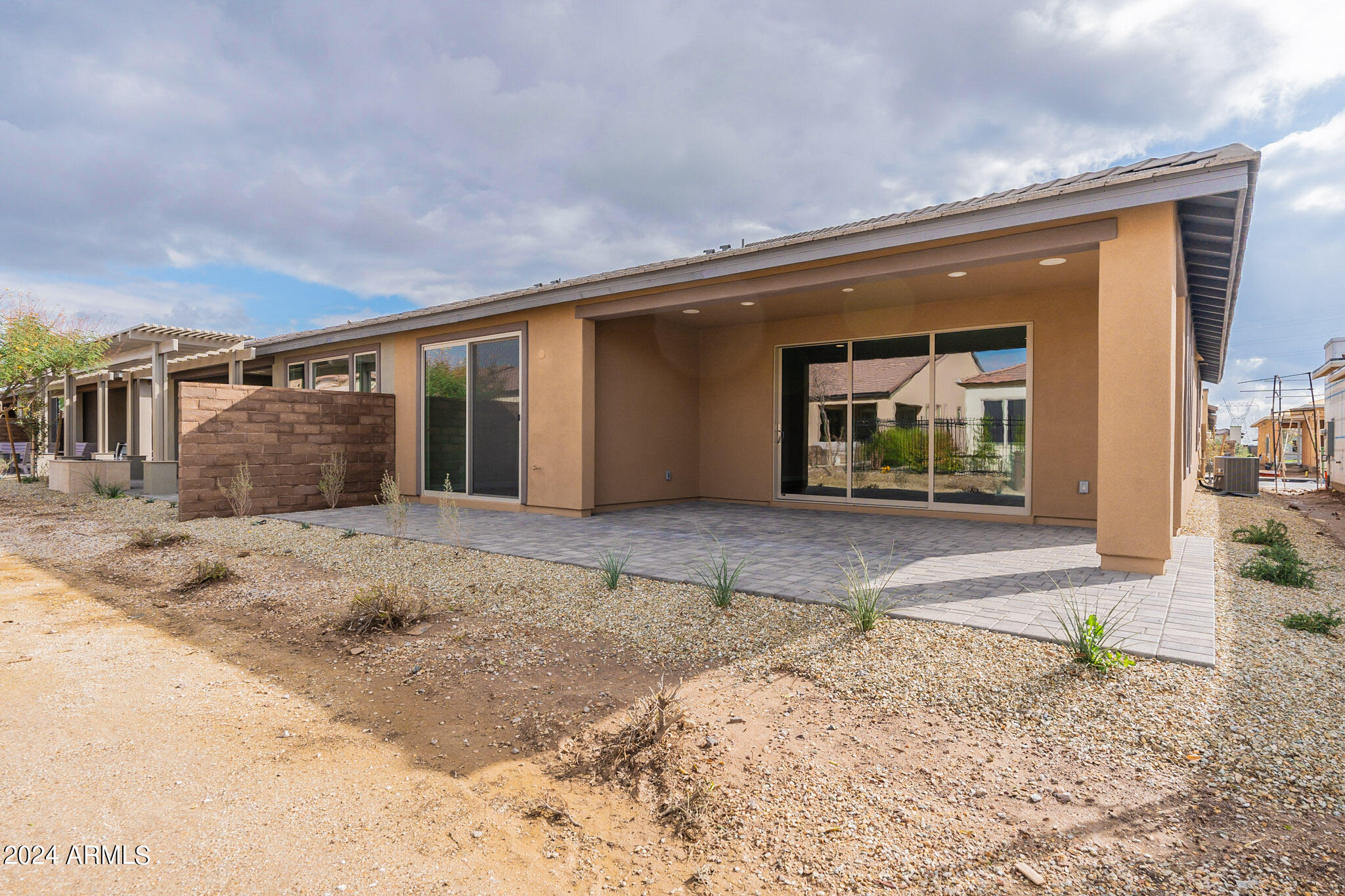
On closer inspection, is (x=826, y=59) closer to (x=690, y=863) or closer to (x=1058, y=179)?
(x=1058, y=179)

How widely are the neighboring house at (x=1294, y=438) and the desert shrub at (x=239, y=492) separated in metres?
22.3

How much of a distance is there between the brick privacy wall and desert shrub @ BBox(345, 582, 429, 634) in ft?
18.8

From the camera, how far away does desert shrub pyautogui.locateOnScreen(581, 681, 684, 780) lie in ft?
7.32

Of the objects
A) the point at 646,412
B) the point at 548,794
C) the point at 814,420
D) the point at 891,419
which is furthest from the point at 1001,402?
the point at 548,794

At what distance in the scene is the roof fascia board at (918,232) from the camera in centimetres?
420

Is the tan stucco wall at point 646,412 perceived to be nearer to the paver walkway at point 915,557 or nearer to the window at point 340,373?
the paver walkway at point 915,557

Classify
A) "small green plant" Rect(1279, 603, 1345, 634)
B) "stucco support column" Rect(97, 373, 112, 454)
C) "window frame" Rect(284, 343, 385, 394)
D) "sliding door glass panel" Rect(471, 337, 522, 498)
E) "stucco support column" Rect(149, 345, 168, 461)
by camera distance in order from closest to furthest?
"small green plant" Rect(1279, 603, 1345, 634) → "sliding door glass panel" Rect(471, 337, 522, 498) → "window frame" Rect(284, 343, 385, 394) → "stucco support column" Rect(149, 345, 168, 461) → "stucco support column" Rect(97, 373, 112, 454)

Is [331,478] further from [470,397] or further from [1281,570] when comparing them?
[1281,570]

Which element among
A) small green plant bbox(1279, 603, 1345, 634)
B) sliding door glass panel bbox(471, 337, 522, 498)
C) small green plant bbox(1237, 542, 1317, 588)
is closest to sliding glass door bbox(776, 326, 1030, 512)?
small green plant bbox(1237, 542, 1317, 588)

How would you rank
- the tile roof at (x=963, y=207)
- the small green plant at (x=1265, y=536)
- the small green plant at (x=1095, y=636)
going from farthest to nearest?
the small green plant at (x=1265, y=536) < the tile roof at (x=963, y=207) < the small green plant at (x=1095, y=636)

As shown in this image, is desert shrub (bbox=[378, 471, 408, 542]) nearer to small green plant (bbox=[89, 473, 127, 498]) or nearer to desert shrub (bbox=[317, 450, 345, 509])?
desert shrub (bbox=[317, 450, 345, 509])

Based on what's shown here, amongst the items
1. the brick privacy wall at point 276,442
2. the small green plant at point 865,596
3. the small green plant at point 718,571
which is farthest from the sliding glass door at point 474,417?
the small green plant at point 865,596

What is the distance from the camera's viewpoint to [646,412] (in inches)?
363

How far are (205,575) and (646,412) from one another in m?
5.62
